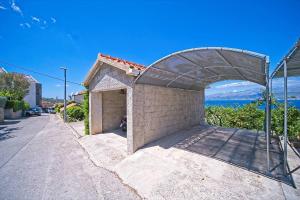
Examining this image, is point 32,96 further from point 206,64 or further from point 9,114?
point 206,64

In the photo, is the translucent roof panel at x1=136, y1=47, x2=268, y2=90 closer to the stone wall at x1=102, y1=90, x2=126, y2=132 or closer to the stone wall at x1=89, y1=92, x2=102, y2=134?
the stone wall at x1=102, y1=90, x2=126, y2=132

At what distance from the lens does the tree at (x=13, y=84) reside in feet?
102

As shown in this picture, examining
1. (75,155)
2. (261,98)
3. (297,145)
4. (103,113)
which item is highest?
(261,98)

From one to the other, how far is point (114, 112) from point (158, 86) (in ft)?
16.1

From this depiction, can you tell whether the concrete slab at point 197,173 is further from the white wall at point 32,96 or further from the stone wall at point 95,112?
the white wall at point 32,96

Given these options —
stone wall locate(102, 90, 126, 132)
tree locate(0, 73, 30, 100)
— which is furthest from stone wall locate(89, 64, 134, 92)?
tree locate(0, 73, 30, 100)

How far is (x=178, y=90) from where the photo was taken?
30.4 feet

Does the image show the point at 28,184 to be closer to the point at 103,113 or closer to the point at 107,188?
the point at 107,188

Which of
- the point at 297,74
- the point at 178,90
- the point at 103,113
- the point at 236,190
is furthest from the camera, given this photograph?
the point at 103,113

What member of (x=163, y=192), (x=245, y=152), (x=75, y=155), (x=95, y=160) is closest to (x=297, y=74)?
(x=245, y=152)

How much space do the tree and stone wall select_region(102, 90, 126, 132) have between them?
96.5 feet

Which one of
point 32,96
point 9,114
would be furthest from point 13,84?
point 32,96

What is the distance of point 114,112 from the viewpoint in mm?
11289

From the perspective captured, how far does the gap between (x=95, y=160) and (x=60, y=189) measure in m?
2.15
